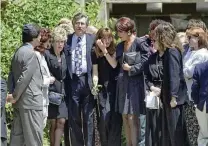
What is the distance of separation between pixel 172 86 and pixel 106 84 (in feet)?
4.31

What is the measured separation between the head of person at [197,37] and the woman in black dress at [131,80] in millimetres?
729

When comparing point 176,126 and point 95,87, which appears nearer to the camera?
point 176,126

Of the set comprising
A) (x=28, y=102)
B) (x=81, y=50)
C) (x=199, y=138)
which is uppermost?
(x=81, y=50)

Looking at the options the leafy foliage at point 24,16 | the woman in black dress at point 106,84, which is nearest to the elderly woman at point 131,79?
the woman in black dress at point 106,84

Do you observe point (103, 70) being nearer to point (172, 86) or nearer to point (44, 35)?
point (44, 35)

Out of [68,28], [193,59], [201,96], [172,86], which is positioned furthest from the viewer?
[68,28]

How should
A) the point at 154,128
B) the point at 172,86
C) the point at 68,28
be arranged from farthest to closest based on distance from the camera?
the point at 68,28 → the point at 154,128 → the point at 172,86

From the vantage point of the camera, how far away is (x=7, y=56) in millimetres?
10227

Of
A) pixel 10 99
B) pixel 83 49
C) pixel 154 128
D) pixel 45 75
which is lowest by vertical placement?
pixel 154 128

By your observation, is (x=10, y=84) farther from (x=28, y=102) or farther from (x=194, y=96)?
(x=194, y=96)

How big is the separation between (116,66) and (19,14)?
2.47 meters

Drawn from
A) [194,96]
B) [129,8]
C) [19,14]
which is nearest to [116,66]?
[194,96]

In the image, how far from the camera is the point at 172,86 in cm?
823

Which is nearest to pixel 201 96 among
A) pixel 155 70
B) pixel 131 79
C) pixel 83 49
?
pixel 155 70
